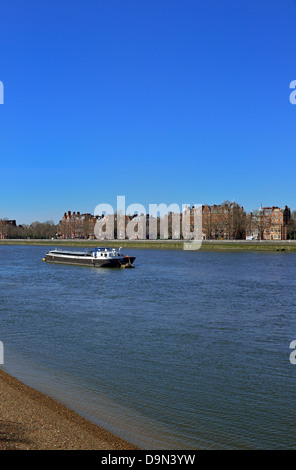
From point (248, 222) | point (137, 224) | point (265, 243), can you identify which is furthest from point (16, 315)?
point (137, 224)

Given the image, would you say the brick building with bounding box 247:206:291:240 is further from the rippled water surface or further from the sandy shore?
the sandy shore

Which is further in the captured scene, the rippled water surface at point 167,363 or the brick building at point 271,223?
the brick building at point 271,223

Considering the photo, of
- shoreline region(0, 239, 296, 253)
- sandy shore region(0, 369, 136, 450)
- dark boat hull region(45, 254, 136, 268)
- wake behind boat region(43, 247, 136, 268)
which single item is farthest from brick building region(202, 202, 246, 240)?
sandy shore region(0, 369, 136, 450)

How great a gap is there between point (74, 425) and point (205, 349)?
839 centimetres

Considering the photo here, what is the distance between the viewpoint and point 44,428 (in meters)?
9.12

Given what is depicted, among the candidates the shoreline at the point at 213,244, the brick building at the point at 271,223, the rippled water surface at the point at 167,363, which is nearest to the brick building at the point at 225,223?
the brick building at the point at 271,223

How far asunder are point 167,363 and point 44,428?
6.85 m

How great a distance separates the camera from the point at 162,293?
112 feet

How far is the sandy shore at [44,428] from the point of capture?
27.6 ft

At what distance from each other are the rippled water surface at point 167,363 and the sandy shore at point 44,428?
0.60 meters

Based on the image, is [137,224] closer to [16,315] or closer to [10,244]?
[10,244]

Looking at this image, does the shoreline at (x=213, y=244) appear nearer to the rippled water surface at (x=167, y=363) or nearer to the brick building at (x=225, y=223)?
the brick building at (x=225, y=223)

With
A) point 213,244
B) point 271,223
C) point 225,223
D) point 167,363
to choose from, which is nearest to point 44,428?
point 167,363

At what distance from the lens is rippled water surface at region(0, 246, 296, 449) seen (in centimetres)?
1041
